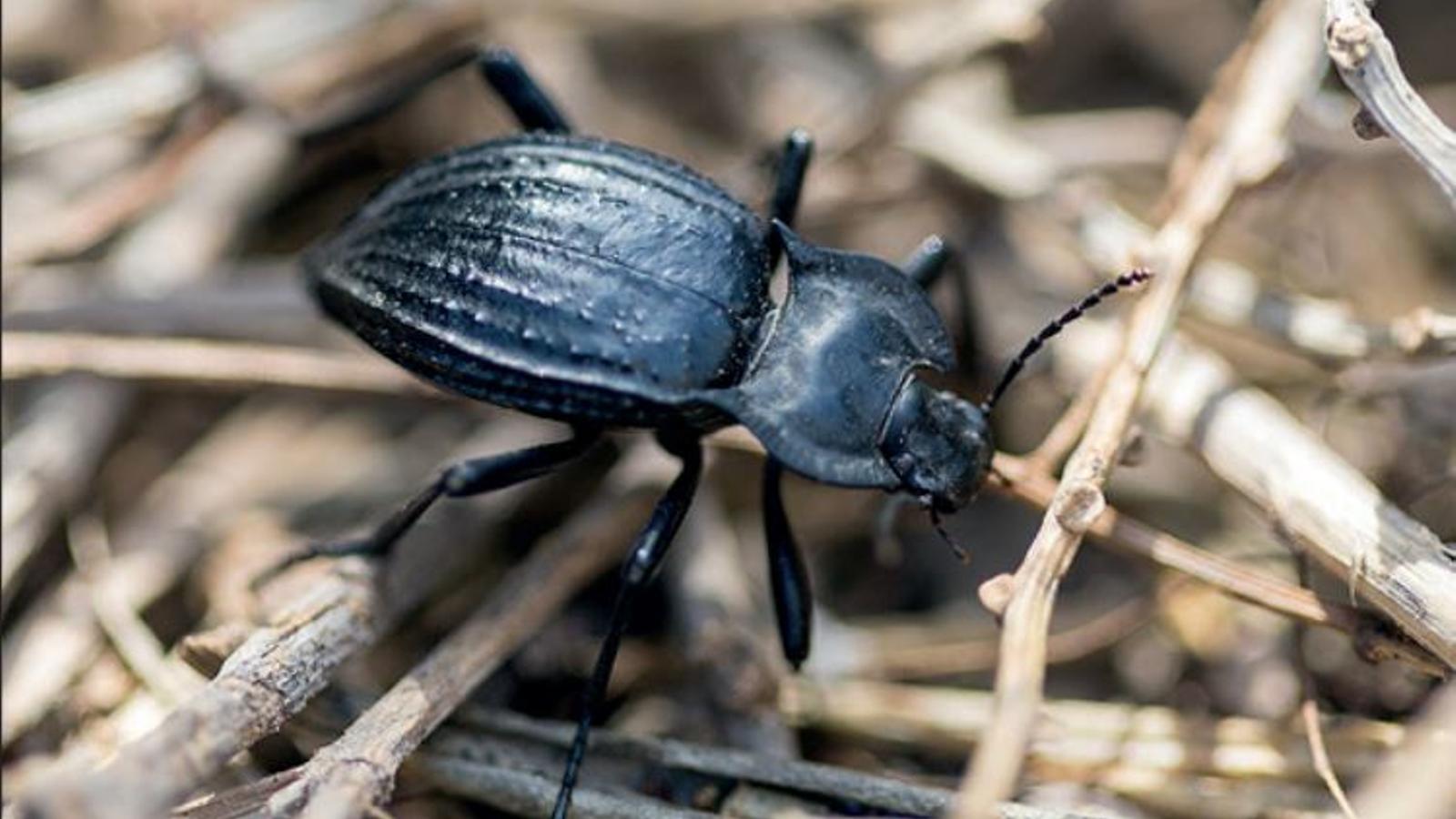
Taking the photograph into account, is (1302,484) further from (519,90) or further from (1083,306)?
(519,90)

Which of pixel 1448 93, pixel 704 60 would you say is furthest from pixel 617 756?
pixel 1448 93

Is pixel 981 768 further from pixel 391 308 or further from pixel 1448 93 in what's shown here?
pixel 1448 93

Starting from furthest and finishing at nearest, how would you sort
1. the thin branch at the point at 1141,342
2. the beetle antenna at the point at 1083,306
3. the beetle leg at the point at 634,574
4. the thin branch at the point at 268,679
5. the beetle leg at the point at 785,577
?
the beetle leg at the point at 785,577 → the beetle antenna at the point at 1083,306 → the beetle leg at the point at 634,574 → the thin branch at the point at 1141,342 → the thin branch at the point at 268,679

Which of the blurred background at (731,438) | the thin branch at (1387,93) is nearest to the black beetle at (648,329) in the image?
the blurred background at (731,438)

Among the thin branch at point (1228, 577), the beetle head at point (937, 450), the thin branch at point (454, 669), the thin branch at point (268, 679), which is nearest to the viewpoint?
the thin branch at point (268, 679)

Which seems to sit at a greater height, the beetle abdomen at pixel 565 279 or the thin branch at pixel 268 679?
the beetle abdomen at pixel 565 279

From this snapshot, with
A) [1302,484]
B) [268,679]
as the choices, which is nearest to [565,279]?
[268,679]

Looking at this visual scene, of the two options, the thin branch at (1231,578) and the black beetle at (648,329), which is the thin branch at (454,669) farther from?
the thin branch at (1231,578)

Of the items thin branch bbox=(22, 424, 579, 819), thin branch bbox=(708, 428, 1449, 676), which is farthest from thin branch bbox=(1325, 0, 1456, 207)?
thin branch bbox=(22, 424, 579, 819)
